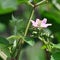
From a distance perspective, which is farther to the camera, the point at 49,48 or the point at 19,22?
the point at 19,22

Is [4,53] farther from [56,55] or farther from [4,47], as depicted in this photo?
[56,55]

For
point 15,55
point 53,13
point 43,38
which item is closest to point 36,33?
point 43,38

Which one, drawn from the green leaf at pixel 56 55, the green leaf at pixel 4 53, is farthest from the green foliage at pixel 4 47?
the green leaf at pixel 56 55

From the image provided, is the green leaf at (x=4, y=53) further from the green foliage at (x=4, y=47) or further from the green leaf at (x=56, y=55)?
the green leaf at (x=56, y=55)

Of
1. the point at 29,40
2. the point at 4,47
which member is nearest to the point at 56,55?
the point at 29,40

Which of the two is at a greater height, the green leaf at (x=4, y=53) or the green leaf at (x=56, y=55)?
the green leaf at (x=4, y=53)

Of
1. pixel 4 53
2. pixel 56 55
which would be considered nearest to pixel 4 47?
pixel 4 53

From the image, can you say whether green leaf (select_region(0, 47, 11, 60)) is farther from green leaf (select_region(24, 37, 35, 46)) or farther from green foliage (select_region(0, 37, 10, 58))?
green leaf (select_region(24, 37, 35, 46))

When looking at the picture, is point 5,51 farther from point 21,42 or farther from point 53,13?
point 53,13

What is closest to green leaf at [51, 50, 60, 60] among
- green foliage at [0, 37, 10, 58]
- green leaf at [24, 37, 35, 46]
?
green leaf at [24, 37, 35, 46]

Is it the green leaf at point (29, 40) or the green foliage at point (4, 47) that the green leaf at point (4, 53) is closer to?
the green foliage at point (4, 47)

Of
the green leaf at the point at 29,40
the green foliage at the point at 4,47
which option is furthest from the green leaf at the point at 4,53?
the green leaf at the point at 29,40
